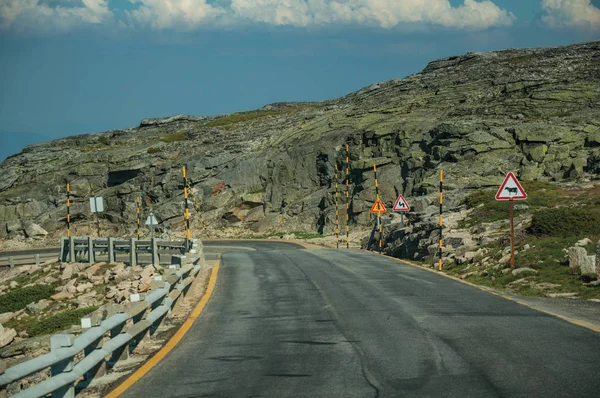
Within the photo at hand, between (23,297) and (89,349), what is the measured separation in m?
22.3

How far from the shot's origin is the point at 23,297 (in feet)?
94.0

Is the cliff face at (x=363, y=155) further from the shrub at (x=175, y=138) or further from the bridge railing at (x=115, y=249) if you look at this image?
the bridge railing at (x=115, y=249)

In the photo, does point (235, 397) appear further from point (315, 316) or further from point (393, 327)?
point (315, 316)

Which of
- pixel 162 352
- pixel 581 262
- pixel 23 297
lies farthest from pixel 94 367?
Result: pixel 23 297

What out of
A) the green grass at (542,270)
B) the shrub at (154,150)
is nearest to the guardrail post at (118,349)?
the green grass at (542,270)

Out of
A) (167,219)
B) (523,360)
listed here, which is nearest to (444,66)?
(167,219)

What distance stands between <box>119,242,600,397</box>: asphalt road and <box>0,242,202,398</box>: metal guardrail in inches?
23.5

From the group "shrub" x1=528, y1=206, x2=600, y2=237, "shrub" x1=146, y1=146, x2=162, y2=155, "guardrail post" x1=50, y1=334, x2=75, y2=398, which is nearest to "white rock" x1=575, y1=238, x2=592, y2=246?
"shrub" x1=528, y1=206, x2=600, y2=237

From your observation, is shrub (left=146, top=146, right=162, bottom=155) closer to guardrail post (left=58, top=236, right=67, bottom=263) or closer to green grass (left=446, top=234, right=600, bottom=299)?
guardrail post (left=58, top=236, right=67, bottom=263)

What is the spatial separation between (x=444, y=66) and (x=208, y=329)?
6863 cm

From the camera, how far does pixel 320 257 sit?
28.3 meters

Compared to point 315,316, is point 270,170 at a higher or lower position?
higher

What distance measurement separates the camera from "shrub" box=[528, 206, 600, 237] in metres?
22.4

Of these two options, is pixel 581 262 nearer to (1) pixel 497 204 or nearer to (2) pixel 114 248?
(1) pixel 497 204
